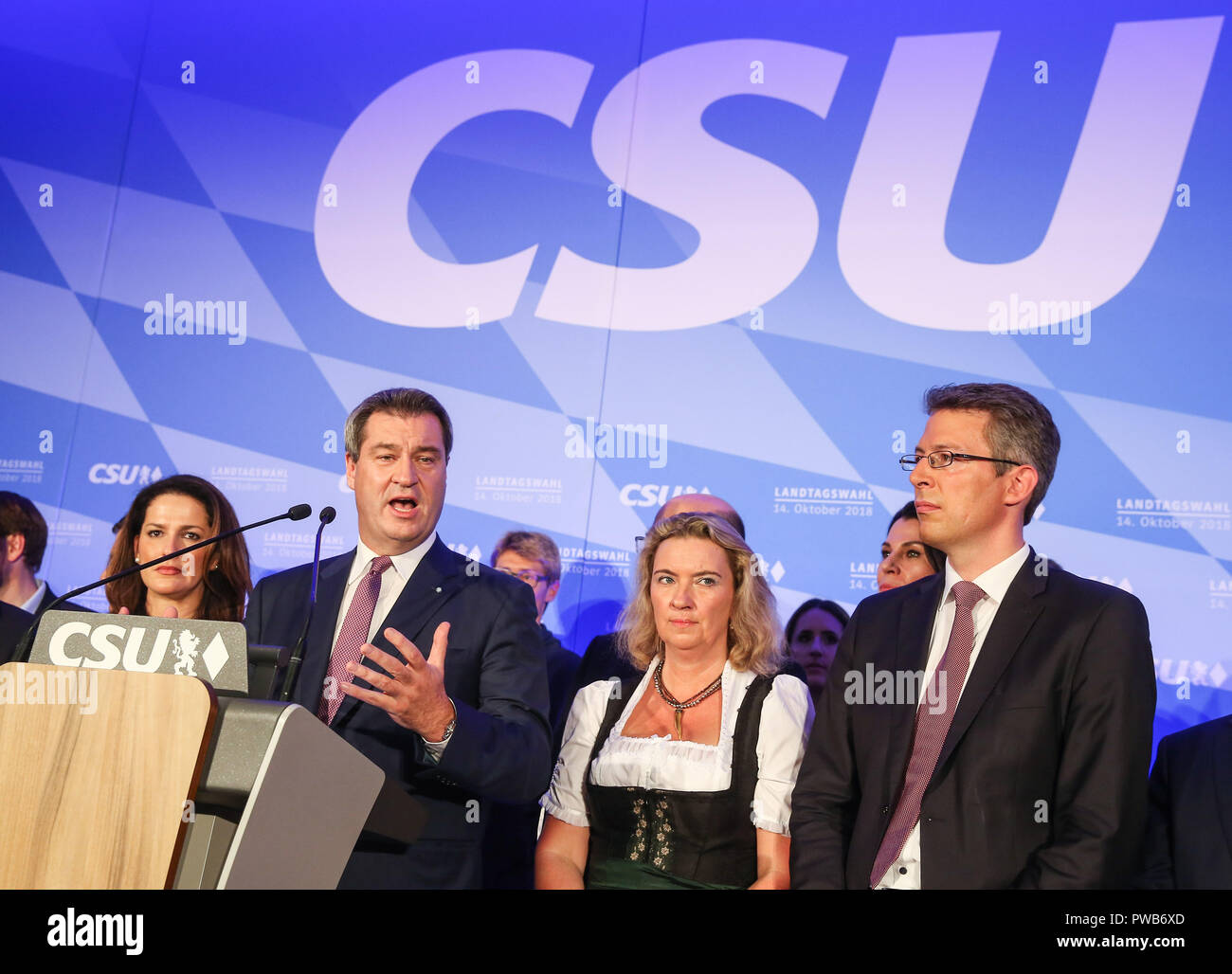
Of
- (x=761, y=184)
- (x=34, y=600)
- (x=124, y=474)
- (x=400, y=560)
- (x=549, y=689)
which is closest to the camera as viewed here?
(x=400, y=560)

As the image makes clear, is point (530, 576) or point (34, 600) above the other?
point (530, 576)

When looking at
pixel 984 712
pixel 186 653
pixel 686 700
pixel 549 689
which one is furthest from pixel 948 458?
pixel 186 653

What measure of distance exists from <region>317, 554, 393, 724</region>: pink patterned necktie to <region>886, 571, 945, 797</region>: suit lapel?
Answer: 129cm

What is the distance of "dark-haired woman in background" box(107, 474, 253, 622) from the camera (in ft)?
10.9

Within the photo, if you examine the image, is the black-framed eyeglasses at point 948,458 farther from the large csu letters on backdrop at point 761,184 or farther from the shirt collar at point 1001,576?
the large csu letters on backdrop at point 761,184

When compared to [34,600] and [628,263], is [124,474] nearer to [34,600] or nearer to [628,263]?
[34,600]

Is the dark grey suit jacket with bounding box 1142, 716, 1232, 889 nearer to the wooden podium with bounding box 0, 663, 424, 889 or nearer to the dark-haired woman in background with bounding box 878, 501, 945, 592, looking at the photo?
the dark-haired woman in background with bounding box 878, 501, 945, 592

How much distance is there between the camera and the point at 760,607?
301 cm

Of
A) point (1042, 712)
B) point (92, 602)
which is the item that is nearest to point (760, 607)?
point (1042, 712)

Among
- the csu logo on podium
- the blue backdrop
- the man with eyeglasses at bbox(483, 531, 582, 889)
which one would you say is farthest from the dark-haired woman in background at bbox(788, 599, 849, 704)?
the csu logo on podium

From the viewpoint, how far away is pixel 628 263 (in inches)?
204

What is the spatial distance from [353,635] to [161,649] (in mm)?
962

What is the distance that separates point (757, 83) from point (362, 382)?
7.58 ft
